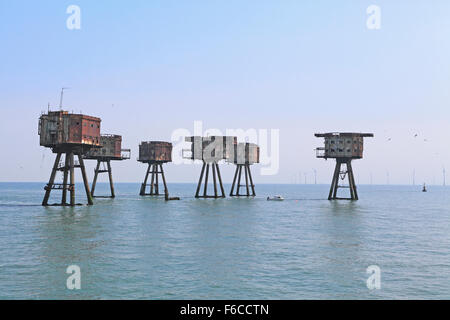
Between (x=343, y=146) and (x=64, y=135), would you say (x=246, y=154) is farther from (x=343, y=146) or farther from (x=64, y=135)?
(x=64, y=135)

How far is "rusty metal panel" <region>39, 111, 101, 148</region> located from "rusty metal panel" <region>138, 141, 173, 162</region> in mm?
36479

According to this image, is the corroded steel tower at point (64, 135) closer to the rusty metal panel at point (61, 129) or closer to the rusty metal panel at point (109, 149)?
the rusty metal panel at point (61, 129)

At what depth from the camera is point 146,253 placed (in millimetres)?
31531

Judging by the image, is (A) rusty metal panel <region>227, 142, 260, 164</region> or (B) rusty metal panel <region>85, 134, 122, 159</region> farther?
(A) rusty metal panel <region>227, 142, 260, 164</region>

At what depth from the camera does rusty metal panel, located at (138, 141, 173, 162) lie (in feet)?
336

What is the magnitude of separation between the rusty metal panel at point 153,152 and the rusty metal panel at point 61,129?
1436 inches

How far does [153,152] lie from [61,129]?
125 ft

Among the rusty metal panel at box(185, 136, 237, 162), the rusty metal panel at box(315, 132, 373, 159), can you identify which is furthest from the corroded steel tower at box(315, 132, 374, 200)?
the rusty metal panel at box(185, 136, 237, 162)

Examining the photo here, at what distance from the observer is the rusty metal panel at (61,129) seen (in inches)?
2552

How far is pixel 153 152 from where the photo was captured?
336ft

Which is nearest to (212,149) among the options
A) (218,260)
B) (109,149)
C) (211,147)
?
(211,147)

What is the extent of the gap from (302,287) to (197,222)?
3191 cm

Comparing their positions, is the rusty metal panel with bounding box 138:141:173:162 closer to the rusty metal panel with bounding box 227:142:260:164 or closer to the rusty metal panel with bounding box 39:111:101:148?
the rusty metal panel with bounding box 227:142:260:164
